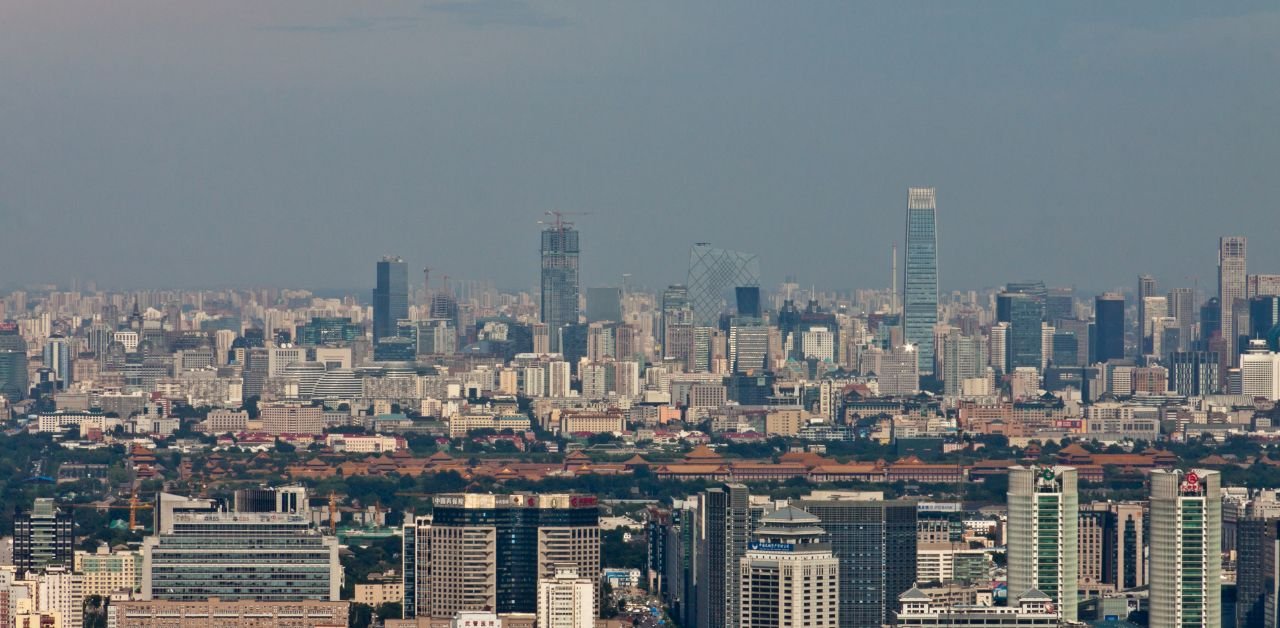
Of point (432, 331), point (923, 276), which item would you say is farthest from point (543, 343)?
point (923, 276)

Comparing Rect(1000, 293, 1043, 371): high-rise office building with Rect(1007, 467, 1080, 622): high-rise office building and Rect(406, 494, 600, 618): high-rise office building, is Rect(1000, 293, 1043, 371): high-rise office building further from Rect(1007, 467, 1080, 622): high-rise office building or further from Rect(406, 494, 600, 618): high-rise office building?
Rect(1007, 467, 1080, 622): high-rise office building

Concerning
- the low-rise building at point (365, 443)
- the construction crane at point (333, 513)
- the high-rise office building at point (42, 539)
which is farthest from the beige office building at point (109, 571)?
the low-rise building at point (365, 443)

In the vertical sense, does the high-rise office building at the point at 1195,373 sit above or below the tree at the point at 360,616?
above

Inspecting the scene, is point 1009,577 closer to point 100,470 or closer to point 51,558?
point 51,558

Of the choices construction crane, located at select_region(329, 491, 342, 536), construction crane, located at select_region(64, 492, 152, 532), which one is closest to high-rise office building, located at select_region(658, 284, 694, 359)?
construction crane, located at select_region(329, 491, 342, 536)

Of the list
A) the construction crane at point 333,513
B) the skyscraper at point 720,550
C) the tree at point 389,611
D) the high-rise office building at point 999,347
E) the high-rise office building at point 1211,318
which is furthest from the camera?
the high-rise office building at point 999,347

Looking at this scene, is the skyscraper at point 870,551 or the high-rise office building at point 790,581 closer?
the high-rise office building at point 790,581

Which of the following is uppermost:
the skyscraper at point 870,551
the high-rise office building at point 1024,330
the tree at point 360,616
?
the high-rise office building at point 1024,330

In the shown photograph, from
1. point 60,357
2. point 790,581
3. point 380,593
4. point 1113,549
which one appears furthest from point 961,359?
point 790,581

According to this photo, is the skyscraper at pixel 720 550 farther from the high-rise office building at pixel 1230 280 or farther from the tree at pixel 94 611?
the high-rise office building at pixel 1230 280
